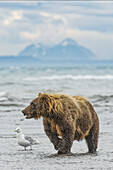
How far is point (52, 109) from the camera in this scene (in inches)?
302

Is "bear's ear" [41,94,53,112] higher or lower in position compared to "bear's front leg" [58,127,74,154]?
higher

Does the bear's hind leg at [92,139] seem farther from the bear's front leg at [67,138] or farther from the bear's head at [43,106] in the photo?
the bear's head at [43,106]

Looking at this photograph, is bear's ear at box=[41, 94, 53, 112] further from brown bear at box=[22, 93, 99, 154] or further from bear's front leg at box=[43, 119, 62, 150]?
bear's front leg at box=[43, 119, 62, 150]

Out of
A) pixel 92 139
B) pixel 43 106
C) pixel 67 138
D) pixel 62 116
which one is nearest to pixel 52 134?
pixel 67 138

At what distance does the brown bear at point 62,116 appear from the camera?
303 inches

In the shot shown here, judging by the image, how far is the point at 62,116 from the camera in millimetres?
7719

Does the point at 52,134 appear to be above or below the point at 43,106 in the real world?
below

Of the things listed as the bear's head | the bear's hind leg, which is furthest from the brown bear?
the bear's hind leg

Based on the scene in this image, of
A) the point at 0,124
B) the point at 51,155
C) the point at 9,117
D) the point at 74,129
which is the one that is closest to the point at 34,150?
the point at 51,155

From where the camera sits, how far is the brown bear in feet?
25.2

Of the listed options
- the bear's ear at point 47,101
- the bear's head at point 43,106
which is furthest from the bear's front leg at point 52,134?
the bear's ear at point 47,101

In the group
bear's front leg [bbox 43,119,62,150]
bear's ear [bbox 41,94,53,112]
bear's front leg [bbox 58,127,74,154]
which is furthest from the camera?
bear's front leg [bbox 43,119,62,150]

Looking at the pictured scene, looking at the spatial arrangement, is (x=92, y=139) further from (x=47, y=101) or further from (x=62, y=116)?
(x=47, y=101)

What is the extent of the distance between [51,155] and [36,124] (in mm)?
4860
